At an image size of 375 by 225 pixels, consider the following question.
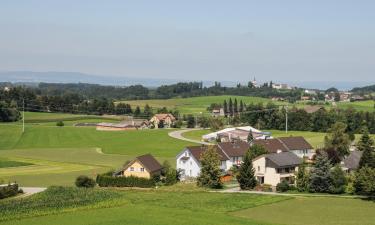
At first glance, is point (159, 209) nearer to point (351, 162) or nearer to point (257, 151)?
point (257, 151)

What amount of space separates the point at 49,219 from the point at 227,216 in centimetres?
1213

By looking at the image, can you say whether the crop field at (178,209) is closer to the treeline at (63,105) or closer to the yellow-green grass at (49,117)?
the yellow-green grass at (49,117)

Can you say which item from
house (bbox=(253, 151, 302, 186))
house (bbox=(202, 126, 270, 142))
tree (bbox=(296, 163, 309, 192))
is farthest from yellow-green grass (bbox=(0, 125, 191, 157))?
tree (bbox=(296, 163, 309, 192))

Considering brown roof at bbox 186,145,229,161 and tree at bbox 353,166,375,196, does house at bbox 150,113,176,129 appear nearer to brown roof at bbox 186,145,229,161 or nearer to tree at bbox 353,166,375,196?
brown roof at bbox 186,145,229,161

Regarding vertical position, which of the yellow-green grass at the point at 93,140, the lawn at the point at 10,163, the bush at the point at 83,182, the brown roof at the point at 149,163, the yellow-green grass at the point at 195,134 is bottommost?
the yellow-green grass at the point at 195,134

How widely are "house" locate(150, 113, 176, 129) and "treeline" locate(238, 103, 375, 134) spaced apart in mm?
21181

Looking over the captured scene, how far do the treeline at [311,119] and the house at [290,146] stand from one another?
128 ft

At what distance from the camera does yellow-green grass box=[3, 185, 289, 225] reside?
38.1 m

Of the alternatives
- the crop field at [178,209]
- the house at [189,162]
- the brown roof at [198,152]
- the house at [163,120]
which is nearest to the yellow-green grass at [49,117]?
the house at [163,120]

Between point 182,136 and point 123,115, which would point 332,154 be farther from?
point 123,115

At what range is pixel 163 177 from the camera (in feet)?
204

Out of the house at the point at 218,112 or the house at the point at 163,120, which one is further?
the house at the point at 218,112

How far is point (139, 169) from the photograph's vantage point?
61469 millimetres

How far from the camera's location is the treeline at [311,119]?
12225cm
